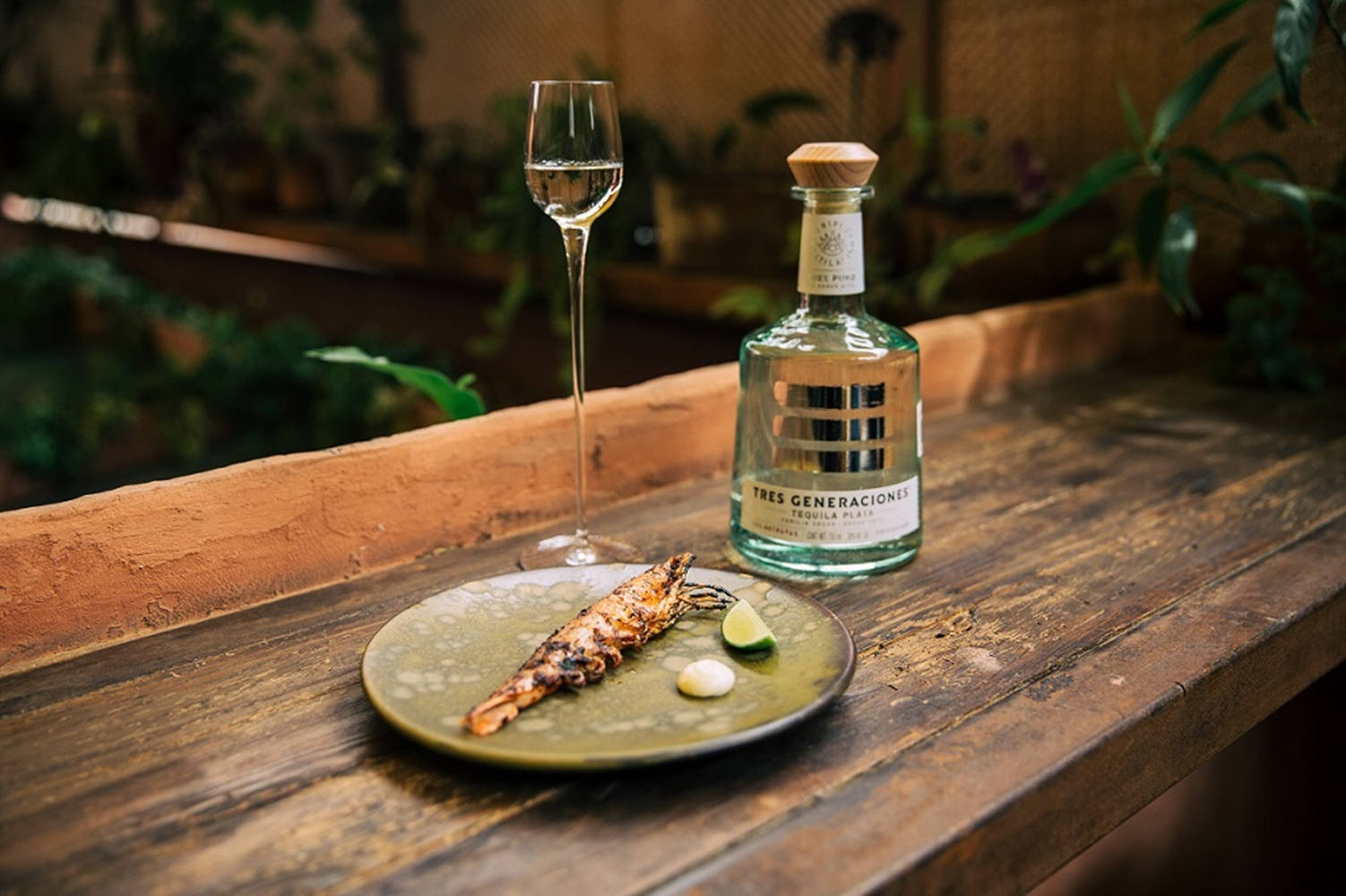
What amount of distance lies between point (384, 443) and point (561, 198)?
0.26m

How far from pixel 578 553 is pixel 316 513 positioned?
22cm

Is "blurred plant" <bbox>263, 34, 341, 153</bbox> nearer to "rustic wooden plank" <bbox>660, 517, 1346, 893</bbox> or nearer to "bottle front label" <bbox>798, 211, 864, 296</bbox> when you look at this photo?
"bottle front label" <bbox>798, 211, 864, 296</bbox>

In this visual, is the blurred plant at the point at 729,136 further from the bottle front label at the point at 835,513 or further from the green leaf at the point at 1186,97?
the bottle front label at the point at 835,513

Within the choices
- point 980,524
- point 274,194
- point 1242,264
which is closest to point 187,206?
point 274,194

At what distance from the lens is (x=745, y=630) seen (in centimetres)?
78

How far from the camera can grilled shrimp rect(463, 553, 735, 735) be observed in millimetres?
704

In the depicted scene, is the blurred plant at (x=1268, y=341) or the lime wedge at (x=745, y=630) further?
the blurred plant at (x=1268, y=341)

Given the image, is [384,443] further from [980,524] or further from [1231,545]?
[1231,545]

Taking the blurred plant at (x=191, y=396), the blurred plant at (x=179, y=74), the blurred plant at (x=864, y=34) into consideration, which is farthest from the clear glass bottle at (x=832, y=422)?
the blurred plant at (x=179, y=74)

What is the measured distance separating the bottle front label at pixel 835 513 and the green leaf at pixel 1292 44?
72 centimetres

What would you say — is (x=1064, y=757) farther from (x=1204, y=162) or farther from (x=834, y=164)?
(x=1204, y=162)

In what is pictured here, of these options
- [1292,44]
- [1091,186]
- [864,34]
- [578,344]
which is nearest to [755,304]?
[864,34]

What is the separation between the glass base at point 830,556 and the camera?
992 mm

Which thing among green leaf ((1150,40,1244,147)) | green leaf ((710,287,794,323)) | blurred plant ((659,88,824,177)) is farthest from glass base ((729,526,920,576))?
blurred plant ((659,88,824,177))
